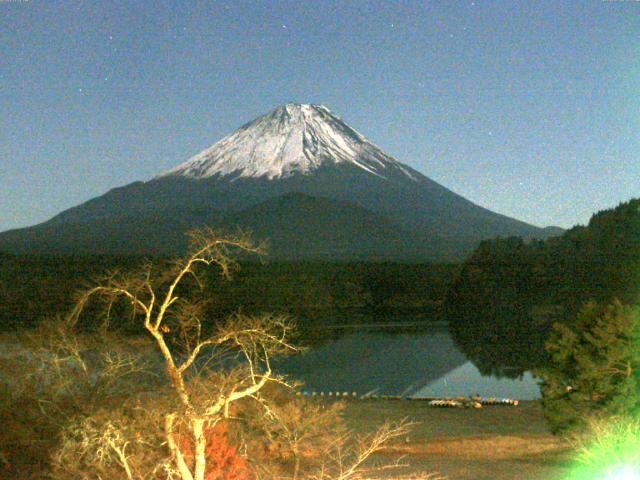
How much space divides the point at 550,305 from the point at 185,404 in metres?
56.3

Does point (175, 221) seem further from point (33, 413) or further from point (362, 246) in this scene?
point (33, 413)

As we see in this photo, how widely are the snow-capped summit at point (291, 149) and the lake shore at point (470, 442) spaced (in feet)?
391

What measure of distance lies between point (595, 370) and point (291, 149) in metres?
135

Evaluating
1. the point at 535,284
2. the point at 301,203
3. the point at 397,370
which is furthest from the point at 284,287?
the point at 301,203

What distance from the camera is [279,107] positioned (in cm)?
14038

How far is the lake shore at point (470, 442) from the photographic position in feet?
38.0

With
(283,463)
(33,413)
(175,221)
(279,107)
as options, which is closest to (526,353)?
(283,463)

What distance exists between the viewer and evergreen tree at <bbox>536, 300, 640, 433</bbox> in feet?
40.4

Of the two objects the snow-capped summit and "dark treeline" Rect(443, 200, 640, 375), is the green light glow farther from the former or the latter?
the snow-capped summit

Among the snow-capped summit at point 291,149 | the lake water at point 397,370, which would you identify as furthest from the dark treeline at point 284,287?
the snow-capped summit at point 291,149

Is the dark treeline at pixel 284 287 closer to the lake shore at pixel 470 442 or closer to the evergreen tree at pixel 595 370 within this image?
the lake shore at pixel 470 442

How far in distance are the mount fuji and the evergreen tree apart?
98656mm

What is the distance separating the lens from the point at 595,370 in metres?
12.4

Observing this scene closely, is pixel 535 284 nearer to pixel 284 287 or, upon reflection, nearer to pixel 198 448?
pixel 284 287
